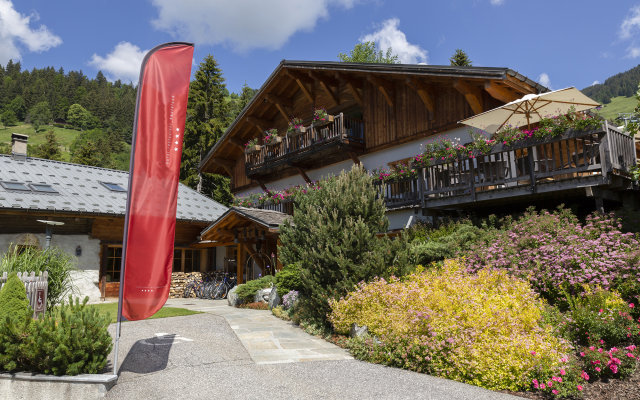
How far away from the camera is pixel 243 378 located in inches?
253

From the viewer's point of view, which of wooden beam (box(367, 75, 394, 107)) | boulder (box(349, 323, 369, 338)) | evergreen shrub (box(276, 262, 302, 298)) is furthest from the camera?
wooden beam (box(367, 75, 394, 107))

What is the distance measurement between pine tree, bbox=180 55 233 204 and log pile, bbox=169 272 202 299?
43.3 feet

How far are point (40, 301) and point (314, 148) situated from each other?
10961 millimetres

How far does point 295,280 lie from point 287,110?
11178mm

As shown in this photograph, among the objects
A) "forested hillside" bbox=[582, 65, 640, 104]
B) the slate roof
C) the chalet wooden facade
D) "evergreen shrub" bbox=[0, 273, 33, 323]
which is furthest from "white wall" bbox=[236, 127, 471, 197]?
"forested hillside" bbox=[582, 65, 640, 104]

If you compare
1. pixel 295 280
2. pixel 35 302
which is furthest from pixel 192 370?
pixel 295 280

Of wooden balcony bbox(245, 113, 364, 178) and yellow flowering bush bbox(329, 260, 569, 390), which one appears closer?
yellow flowering bush bbox(329, 260, 569, 390)

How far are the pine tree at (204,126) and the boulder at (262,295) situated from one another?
64.1 ft

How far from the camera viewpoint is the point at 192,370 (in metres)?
6.81

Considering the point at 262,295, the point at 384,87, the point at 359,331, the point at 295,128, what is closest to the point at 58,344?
the point at 359,331

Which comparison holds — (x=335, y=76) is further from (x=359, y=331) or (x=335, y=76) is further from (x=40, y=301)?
(x=40, y=301)

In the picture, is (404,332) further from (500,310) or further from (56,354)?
(56,354)

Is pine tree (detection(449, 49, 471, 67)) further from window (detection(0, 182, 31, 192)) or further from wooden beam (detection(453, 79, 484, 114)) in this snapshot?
window (detection(0, 182, 31, 192))

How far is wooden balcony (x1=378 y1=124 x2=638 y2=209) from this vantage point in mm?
9461
